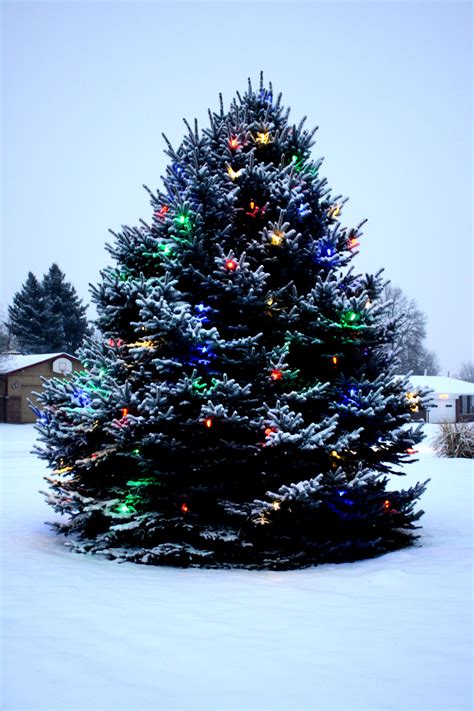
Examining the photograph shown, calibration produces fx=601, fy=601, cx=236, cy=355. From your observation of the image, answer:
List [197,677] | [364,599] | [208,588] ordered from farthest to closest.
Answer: [208,588]
[364,599]
[197,677]

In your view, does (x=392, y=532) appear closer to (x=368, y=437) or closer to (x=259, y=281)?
(x=368, y=437)

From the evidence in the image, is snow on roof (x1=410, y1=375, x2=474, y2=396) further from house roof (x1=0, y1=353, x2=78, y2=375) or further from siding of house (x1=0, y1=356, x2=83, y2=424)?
siding of house (x1=0, y1=356, x2=83, y2=424)

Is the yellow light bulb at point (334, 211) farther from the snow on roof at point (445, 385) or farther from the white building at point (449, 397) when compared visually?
the white building at point (449, 397)

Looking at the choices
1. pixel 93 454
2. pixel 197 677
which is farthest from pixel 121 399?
pixel 197 677


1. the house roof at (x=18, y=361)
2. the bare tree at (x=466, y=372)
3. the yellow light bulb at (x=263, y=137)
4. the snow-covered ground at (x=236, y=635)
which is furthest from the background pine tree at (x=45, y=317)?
the bare tree at (x=466, y=372)

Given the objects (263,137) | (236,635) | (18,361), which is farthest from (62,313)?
(236,635)

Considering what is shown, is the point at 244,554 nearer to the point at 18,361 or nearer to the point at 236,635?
the point at 236,635

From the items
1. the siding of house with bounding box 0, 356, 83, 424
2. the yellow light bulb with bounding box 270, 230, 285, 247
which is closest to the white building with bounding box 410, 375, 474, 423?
the siding of house with bounding box 0, 356, 83, 424

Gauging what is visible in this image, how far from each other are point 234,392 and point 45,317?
49.9 metres

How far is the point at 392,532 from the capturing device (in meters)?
8.09

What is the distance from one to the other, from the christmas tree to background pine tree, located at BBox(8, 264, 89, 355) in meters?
47.1

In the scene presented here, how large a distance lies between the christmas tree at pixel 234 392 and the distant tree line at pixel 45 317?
154 feet

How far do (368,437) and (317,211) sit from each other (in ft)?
10.2

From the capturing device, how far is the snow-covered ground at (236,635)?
341cm
